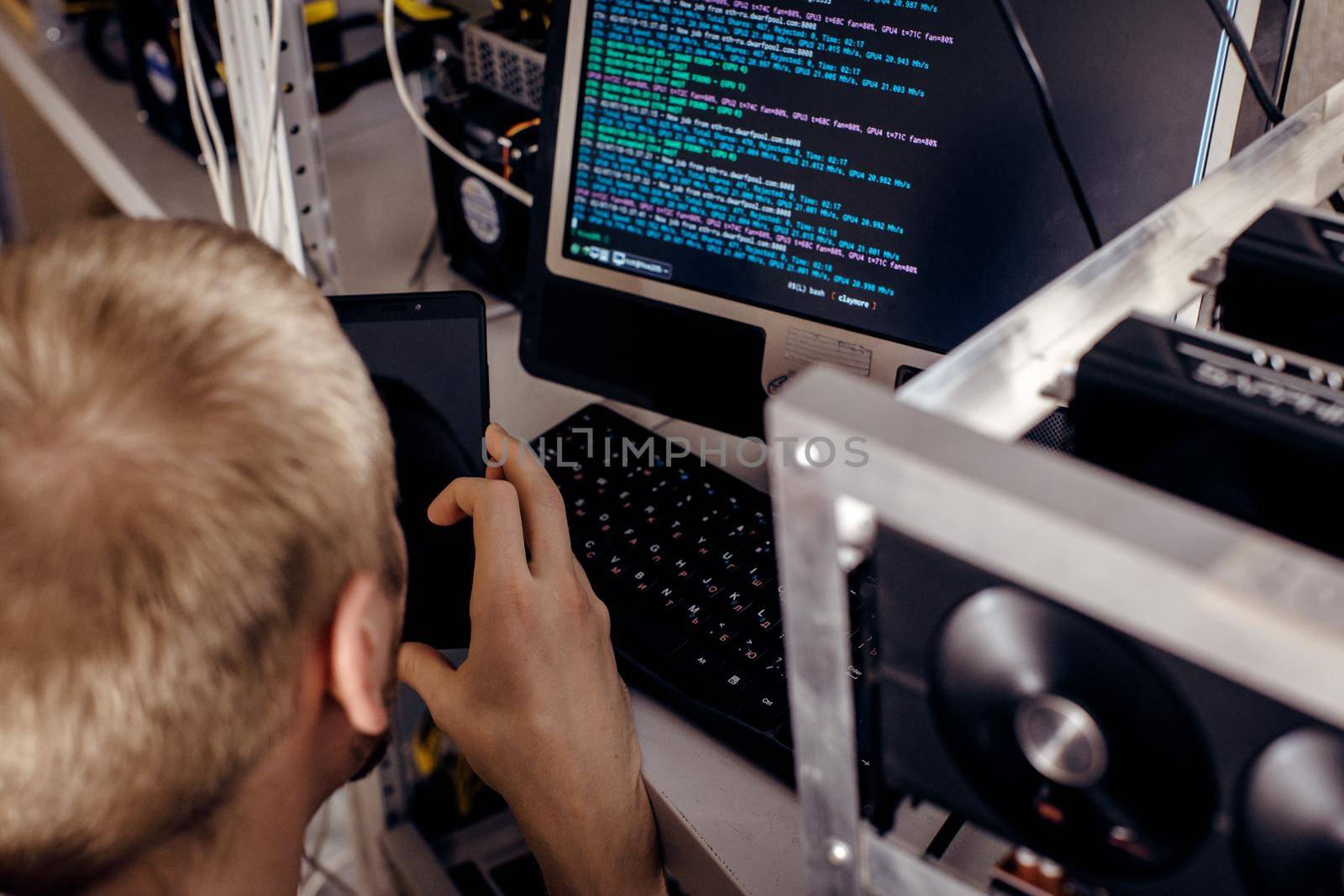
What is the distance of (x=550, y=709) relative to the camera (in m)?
0.57

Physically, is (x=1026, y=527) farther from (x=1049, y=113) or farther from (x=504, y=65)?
(x=504, y=65)

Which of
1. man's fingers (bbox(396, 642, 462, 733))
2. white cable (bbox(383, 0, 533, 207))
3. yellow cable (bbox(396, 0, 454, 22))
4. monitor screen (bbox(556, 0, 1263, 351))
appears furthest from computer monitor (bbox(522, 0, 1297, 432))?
yellow cable (bbox(396, 0, 454, 22))

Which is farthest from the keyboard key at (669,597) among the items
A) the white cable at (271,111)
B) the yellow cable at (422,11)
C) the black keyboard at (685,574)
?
the yellow cable at (422,11)

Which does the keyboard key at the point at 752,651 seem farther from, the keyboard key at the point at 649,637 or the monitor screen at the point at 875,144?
the monitor screen at the point at 875,144

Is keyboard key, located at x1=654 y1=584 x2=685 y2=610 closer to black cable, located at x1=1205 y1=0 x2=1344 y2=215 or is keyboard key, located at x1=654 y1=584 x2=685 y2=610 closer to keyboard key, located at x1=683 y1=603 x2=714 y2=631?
keyboard key, located at x1=683 y1=603 x2=714 y2=631

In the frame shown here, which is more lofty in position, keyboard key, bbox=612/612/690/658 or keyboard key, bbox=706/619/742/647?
keyboard key, bbox=706/619/742/647

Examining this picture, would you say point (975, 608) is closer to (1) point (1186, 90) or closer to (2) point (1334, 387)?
(2) point (1334, 387)

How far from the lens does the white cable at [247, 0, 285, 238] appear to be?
744 mm

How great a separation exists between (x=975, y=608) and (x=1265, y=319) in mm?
174

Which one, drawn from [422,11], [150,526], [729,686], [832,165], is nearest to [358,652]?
[150,526]

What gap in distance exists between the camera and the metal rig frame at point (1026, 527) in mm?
233

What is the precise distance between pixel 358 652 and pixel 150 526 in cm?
11

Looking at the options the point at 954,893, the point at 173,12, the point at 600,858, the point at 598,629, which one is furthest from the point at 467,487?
the point at 173,12

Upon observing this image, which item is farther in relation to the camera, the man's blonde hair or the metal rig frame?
the man's blonde hair
